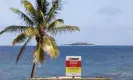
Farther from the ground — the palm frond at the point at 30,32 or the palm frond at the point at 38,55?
the palm frond at the point at 30,32

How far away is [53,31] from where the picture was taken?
1113 inches

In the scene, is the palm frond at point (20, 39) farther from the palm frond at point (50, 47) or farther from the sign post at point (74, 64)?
the sign post at point (74, 64)

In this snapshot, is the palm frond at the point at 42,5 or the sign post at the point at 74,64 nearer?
the sign post at the point at 74,64

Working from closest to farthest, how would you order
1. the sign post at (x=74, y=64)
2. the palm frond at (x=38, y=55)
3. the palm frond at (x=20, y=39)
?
the sign post at (x=74, y=64) → the palm frond at (x=38, y=55) → the palm frond at (x=20, y=39)

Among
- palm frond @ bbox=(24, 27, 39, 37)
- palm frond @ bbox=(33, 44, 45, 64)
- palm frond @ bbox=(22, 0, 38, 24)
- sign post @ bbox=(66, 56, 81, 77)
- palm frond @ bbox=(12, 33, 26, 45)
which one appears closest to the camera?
sign post @ bbox=(66, 56, 81, 77)

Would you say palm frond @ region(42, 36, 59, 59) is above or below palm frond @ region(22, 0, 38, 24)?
below

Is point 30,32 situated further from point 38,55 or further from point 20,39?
point 38,55

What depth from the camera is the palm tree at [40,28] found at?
2739 centimetres

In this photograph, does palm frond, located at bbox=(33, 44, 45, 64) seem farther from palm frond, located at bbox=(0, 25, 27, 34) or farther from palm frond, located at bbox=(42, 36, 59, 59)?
palm frond, located at bbox=(0, 25, 27, 34)

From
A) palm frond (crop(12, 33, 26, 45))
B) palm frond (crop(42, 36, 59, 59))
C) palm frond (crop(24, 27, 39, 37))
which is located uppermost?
palm frond (crop(24, 27, 39, 37))

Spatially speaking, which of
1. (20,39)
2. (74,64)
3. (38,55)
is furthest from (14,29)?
(74,64)

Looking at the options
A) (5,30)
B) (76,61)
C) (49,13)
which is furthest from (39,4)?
(76,61)

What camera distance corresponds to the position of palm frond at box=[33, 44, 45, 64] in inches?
1074

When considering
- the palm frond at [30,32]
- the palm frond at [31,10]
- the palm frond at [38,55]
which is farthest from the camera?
the palm frond at [31,10]
